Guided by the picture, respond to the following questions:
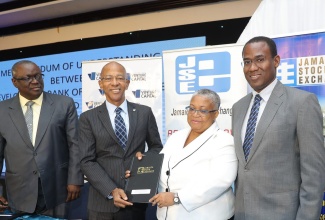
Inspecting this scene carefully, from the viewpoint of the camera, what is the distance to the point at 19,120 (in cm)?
318

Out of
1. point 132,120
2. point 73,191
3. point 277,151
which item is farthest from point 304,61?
point 73,191

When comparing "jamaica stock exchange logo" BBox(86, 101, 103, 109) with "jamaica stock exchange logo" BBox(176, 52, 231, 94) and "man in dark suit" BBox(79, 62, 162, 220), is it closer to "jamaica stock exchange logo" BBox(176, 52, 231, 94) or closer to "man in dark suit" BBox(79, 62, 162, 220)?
"jamaica stock exchange logo" BBox(176, 52, 231, 94)

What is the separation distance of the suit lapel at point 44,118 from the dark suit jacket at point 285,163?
1772 mm

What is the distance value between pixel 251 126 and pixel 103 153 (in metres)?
1.15

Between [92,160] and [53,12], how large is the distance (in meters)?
4.38

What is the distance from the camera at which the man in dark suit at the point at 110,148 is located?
2678 mm

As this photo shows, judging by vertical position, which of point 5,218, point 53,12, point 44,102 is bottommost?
point 5,218

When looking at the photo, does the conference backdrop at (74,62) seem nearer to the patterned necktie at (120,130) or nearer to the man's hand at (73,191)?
the patterned necktie at (120,130)

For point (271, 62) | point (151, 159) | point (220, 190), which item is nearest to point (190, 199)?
point (220, 190)

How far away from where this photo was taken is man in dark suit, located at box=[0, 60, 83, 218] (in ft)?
10.2

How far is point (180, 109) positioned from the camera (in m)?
3.89

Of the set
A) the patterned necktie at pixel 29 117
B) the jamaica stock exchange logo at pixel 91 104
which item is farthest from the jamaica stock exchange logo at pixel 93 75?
the patterned necktie at pixel 29 117

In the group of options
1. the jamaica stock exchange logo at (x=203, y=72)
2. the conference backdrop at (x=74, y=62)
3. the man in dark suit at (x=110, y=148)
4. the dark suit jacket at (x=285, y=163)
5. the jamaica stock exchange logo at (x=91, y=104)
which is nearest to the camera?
the dark suit jacket at (x=285, y=163)

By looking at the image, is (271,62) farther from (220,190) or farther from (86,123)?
(86,123)
